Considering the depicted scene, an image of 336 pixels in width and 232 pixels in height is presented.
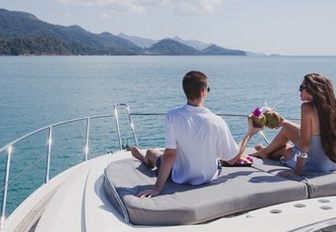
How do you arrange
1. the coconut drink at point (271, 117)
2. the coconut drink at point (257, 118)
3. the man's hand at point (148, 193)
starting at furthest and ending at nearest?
the coconut drink at point (271, 117)
the coconut drink at point (257, 118)
the man's hand at point (148, 193)

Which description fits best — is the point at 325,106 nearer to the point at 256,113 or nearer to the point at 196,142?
the point at 256,113

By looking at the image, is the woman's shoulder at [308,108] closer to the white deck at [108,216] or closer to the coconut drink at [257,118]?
the coconut drink at [257,118]

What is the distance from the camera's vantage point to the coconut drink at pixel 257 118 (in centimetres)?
343

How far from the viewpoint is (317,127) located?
11.0 feet

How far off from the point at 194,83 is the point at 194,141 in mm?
386

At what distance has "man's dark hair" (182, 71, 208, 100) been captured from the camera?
9.48ft

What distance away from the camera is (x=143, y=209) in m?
2.50

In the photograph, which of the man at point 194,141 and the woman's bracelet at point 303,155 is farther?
the woman's bracelet at point 303,155

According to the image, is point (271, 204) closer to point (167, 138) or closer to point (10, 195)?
point (167, 138)

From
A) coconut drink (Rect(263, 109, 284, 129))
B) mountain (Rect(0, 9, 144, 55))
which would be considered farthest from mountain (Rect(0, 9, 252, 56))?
coconut drink (Rect(263, 109, 284, 129))

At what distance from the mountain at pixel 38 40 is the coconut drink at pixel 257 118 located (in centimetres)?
13231

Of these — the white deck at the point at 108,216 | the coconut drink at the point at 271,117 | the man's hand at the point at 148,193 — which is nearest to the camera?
the white deck at the point at 108,216

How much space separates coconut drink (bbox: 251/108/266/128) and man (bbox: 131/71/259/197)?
15.1 inches

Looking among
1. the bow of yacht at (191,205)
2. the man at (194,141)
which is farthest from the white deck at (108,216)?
the man at (194,141)
